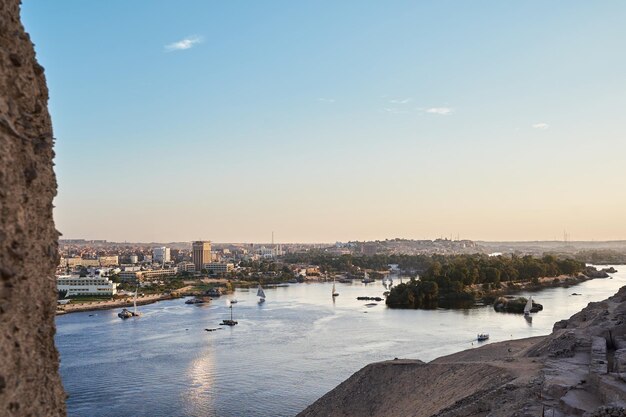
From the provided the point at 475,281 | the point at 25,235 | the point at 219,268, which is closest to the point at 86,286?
the point at 219,268

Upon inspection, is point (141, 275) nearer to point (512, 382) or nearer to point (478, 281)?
point (478, 281)

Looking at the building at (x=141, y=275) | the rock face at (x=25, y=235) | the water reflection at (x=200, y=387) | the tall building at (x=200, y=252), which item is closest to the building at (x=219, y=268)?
the building at (x=141, y=275)

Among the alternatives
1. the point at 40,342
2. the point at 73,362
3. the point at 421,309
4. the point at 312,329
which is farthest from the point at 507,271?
the point at 40,342

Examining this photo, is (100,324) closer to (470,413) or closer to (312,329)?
(312,329)

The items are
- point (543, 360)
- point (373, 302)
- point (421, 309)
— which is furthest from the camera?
point (373, 302)

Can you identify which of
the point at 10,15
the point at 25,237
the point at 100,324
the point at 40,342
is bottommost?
the point at 100,324

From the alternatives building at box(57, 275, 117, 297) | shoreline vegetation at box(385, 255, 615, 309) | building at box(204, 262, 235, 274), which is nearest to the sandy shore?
building at box(57, 275, 117, 297)

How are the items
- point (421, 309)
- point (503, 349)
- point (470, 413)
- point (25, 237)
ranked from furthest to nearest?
point (421, 309), point (503, 349), point (470, 413), point (25, 237)
